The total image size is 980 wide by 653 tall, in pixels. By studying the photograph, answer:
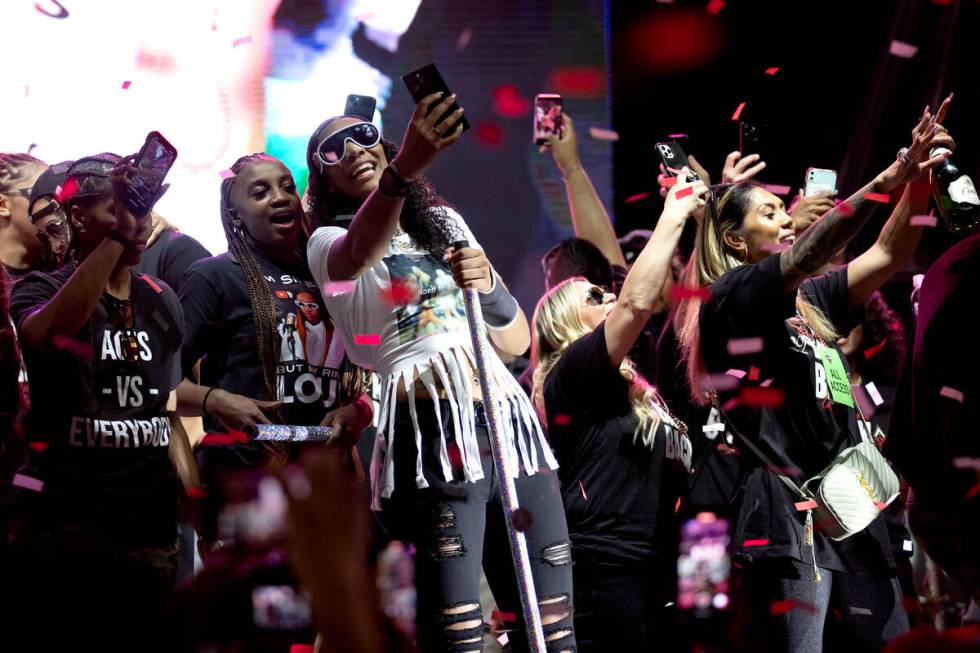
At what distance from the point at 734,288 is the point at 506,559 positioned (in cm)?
87

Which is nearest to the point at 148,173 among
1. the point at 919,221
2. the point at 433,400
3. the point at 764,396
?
the point at 433,400

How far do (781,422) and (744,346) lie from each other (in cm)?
21

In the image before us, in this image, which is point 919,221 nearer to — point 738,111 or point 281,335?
point 281,335

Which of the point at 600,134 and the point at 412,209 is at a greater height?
the point at 600,134

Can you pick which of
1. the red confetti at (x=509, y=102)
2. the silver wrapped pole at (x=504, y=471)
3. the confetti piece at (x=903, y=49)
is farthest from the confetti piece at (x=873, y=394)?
the confetti piece at (x=903, y=49)

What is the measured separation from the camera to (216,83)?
15.9ft

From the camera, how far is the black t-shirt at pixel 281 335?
9.97 ft

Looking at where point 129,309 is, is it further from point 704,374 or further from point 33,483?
point 704,374

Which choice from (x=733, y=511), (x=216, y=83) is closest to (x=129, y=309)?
(x=733, y=511)

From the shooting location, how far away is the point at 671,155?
10.00ft

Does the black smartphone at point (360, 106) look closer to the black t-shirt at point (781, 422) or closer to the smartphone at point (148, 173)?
the smartphone at point (148, 173)

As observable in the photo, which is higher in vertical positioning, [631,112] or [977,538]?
[631,112]

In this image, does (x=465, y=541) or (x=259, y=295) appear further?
(x=259, y=295)

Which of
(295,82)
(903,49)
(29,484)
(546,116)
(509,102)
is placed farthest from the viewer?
(903,49)
